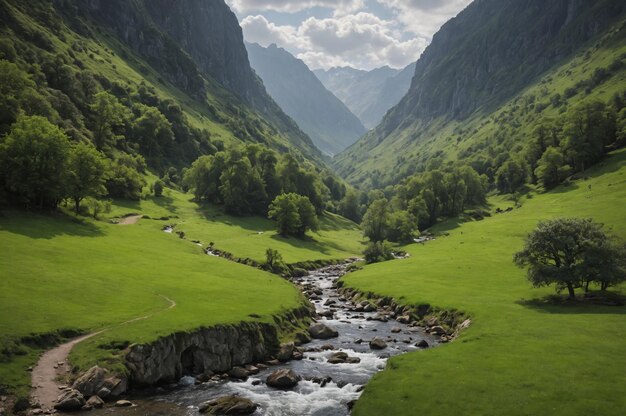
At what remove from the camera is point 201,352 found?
147 feet

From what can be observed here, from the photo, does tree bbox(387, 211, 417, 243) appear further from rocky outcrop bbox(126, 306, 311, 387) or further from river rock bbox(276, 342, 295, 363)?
river rock bbox(276, 342, 295, 363)

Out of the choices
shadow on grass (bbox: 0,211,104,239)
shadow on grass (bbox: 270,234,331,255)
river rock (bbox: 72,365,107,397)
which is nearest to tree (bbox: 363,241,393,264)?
shadow on grass (bbox: 270,234,331,255)

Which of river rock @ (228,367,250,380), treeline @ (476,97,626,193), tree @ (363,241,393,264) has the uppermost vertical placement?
treeline @ (476,97,626,193)

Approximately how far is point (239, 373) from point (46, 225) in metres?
52.7

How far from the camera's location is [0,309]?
137 feet

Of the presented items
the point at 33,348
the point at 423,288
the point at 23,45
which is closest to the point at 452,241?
the point at 423,288

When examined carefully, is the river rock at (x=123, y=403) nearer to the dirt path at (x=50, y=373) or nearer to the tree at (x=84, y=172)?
the dirt path at (x=50, y=373)

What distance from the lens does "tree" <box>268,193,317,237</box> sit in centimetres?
13450

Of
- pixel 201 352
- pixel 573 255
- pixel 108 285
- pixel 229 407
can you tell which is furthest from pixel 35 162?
pixel 573 255

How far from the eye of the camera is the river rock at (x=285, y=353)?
48.9 meters

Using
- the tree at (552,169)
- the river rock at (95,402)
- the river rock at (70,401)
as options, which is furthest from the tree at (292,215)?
the river rock at (70,401)

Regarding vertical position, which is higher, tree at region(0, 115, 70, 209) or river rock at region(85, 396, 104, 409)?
tree at region(0, 115, 70, 209)

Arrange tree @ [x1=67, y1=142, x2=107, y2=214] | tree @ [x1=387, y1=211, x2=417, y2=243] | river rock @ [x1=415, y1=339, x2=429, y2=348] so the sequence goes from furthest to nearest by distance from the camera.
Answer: tree @ [x1=387, y1=211, x2=417, y2=243], tree @ [x1=67, y1=142, x2=107, y2=214], river rock @ [x1=415, y1=339, x2=429, y2=348]

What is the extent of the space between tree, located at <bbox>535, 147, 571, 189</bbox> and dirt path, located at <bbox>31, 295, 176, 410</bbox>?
162819 millimetres
